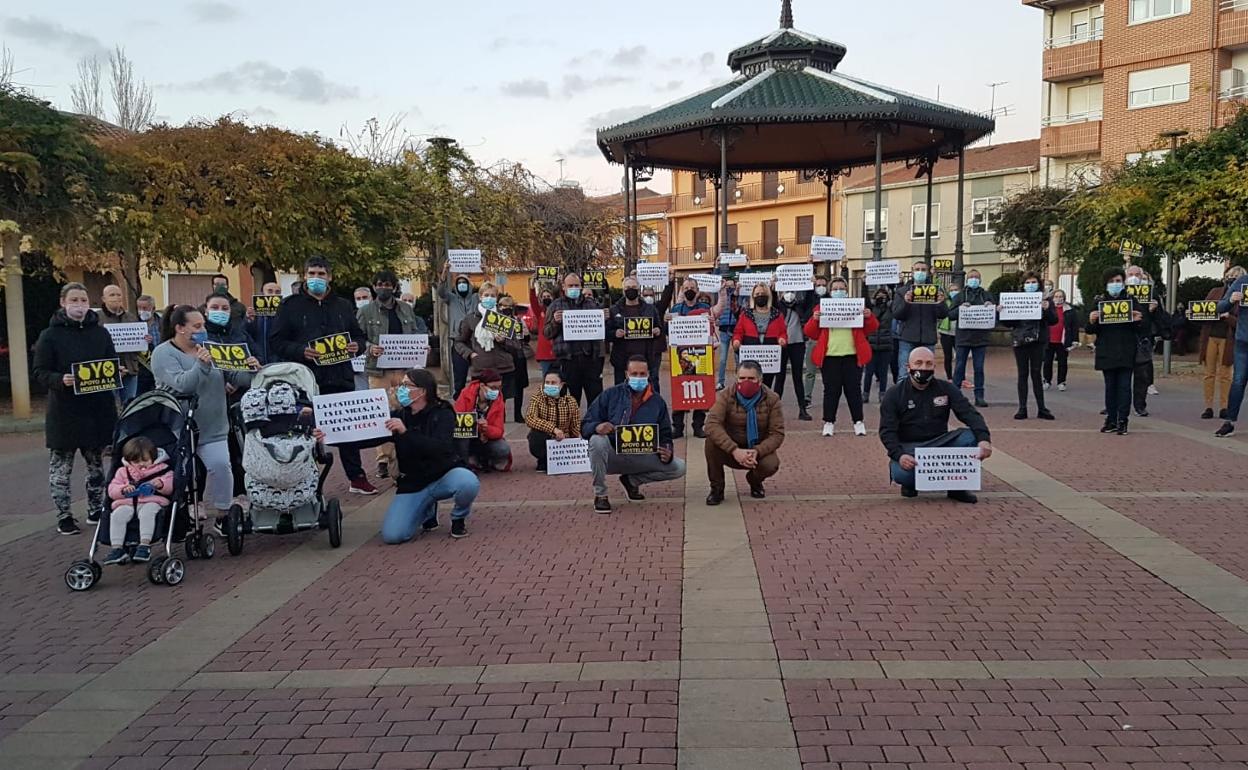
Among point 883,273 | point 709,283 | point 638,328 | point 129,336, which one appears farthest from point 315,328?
point 883,273

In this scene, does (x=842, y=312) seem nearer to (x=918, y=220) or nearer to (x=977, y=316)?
(x=977, y=316)

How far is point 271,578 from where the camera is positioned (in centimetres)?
650

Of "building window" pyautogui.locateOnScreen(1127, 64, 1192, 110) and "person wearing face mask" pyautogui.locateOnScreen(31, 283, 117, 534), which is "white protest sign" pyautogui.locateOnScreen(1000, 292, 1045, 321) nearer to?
"person wearing face mask" pyautogui.locateOnScreen(31, 283, 117, 534)

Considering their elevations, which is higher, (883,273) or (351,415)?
(883,273)

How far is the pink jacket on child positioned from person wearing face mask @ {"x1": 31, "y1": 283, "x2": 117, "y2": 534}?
1.35 m

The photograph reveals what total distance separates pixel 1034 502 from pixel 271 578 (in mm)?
6261

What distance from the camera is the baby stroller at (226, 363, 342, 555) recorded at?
271 inches

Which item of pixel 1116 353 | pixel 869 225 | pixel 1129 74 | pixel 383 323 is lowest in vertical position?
pixel 1116 353

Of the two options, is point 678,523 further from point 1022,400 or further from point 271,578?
point 1022,400

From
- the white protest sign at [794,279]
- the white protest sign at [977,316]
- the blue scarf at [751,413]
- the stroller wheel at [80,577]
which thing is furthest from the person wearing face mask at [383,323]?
the white protest sign at [977,316]

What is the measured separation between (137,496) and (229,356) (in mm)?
1490

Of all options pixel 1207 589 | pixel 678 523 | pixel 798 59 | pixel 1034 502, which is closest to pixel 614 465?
pixel 678 523

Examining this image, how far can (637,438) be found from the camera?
8.12 m

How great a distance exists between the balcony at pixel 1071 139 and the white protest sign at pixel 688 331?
32.5 meters
